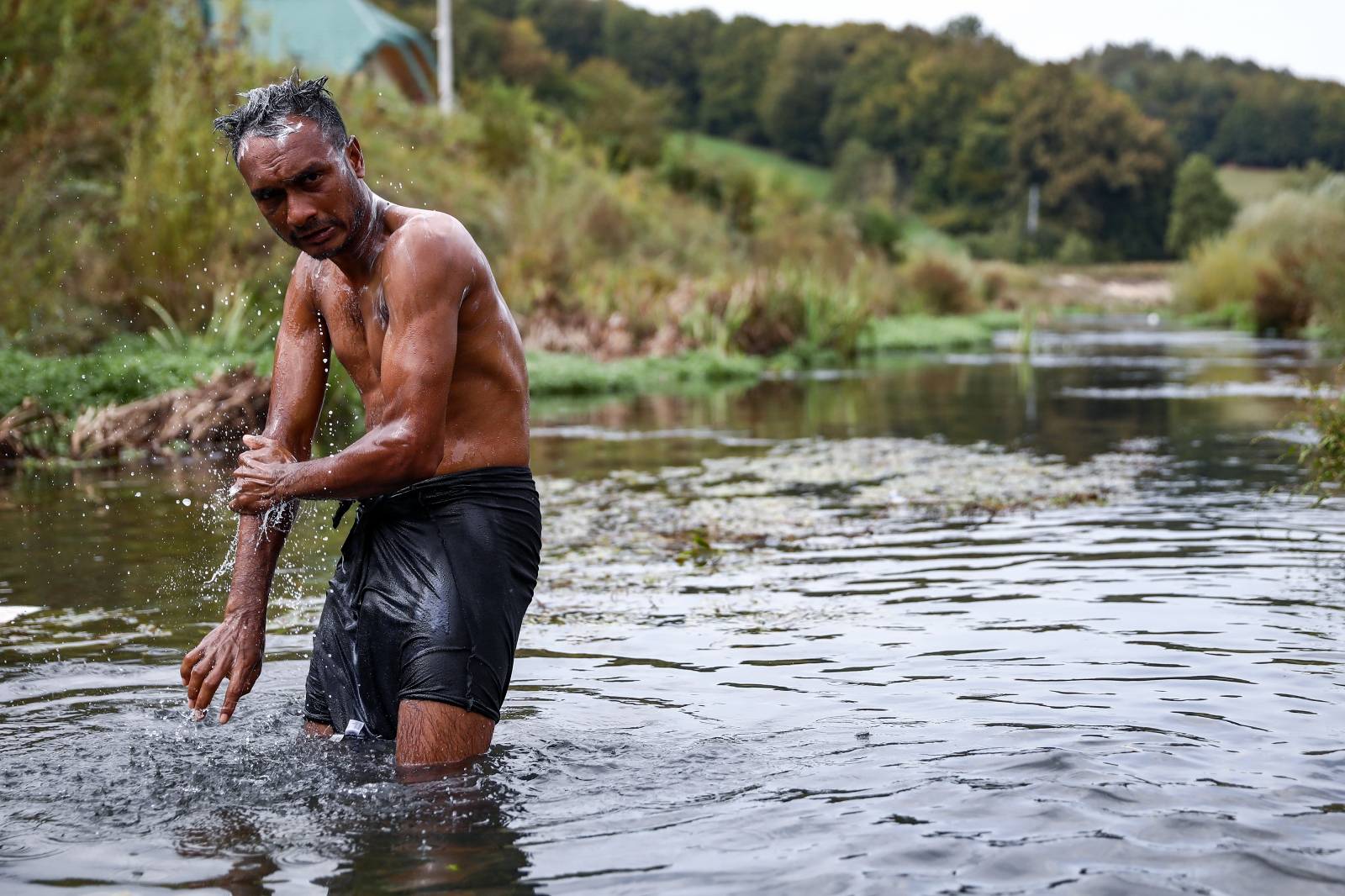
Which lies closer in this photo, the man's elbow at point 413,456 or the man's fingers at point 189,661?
the man's elbow at point 413,456

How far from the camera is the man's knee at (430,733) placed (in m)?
3.93

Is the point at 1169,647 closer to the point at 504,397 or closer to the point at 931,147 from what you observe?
the point at 504,397

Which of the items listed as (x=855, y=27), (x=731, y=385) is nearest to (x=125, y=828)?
(x=731, y=385)

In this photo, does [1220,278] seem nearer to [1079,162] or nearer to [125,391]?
[125,391]

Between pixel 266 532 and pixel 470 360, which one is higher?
pixel 470 360

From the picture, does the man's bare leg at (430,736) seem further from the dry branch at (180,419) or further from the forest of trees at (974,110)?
the forest of trees at (974,110)

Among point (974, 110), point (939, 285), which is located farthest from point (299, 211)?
point (974, 110)

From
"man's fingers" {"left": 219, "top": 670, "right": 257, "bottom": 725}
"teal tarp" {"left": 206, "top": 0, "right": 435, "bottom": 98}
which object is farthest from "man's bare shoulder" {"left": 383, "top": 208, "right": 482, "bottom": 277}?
"teal tarp" {"left": 206, "top": 0, "right": 435, "bottom": 98}

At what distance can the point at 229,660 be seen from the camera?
13.4 feet

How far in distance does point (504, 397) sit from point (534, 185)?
78.5ft

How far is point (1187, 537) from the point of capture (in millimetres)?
8250

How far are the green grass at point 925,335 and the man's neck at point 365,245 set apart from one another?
27.0 metres

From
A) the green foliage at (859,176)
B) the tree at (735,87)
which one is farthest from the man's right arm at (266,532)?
the tree at (735,87)

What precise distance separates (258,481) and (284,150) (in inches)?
31.2
